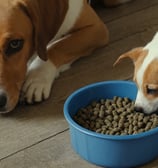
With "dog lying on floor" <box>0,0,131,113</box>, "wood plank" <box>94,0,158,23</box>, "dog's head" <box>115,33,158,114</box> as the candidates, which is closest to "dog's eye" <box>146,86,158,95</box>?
"dog's head" <box>115,33,158,114</box>

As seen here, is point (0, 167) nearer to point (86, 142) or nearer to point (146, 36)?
point (86, 142)

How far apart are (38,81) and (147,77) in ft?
1.43

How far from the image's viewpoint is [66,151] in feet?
4.75

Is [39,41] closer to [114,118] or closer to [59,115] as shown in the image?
[59,115]

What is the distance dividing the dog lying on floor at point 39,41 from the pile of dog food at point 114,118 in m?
0.24

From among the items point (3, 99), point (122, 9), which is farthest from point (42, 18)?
point (122, 9)

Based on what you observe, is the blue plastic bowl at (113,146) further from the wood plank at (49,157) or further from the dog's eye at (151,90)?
the dog's eye at (151,90)

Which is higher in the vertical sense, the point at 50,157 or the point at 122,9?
the point at 50,157

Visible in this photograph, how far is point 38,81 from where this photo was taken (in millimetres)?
1686

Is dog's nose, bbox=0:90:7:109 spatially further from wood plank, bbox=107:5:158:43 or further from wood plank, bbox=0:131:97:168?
wood plank, bbox=107:5:158:43

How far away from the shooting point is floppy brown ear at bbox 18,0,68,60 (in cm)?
158

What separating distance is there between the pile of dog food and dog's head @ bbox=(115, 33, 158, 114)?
0.10ft

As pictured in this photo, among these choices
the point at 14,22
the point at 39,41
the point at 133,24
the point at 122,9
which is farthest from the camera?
the point at 122,9

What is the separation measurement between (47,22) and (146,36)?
0.53 meters
